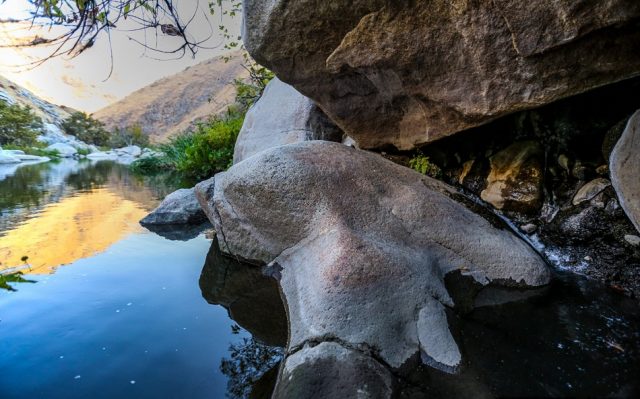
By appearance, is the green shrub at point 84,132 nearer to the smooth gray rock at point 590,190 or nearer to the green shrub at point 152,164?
the green shrub at point 152,164

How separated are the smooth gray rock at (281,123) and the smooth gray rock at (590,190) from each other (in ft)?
10.9

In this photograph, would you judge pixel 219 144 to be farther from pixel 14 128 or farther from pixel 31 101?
pixel 31 101

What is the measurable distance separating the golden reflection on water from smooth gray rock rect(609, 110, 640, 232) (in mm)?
5006

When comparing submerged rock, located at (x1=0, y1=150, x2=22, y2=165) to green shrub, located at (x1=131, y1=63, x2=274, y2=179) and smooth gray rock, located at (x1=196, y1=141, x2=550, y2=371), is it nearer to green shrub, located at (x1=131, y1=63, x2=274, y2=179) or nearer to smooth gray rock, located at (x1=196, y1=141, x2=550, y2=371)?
green shrub, located at (x1=131, y1=63, x2=274, y2=179)

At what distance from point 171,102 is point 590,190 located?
8681 centimetres

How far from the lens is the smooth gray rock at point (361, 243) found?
2084 millimetres

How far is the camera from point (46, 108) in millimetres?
53438

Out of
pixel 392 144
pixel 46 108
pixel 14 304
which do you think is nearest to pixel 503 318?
pixel 392 144

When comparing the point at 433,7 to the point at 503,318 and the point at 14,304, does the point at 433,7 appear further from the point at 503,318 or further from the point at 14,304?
the point at 14,304

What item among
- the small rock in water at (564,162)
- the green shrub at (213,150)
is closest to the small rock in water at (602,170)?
the small rock in water at (564,162)

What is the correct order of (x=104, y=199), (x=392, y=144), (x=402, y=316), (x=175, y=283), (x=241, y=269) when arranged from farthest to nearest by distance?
(x=104, y=199)
(x=392, y=144)
(x=241, y=269)
(x=175, y=283)
(x=402, y=316)

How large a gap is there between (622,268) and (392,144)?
2.47 m

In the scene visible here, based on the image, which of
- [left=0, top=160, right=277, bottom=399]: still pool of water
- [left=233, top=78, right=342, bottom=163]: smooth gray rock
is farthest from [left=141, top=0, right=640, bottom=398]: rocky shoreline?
[left=233, top=78, right=342, bottom=163]: smooth gray rock

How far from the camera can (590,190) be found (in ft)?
10.5
